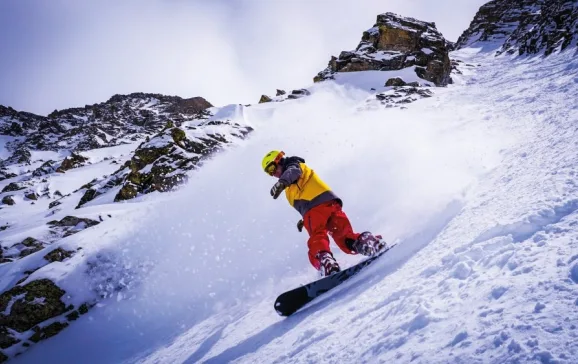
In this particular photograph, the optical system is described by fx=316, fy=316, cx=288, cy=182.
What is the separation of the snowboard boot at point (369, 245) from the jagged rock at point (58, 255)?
21.6 feet

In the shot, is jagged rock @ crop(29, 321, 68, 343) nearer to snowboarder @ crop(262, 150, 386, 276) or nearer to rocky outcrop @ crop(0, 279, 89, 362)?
A: rocky outcrop @ crop(0, 279, 89, 362)

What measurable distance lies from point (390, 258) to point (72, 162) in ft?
164

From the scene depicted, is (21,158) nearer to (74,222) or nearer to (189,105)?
(189,105)

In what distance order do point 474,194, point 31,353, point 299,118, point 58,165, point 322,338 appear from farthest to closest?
point 58,165, point 299,118, point 31,353, point 474,194, point 322,338

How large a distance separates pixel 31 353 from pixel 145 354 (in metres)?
2.82

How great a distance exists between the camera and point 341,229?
175 inches

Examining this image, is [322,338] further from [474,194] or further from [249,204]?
[249,204]

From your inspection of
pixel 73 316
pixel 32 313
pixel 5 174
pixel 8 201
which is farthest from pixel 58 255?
pixel 5 174

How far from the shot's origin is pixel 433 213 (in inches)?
173

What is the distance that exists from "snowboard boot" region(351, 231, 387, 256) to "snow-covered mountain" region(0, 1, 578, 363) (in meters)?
0.25

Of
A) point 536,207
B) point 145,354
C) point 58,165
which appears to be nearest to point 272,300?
point 145,354

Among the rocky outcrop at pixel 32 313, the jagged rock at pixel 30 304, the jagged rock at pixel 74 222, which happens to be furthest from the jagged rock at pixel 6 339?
the jagged rock at pixel 74 222

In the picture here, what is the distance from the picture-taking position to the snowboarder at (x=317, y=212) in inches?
161

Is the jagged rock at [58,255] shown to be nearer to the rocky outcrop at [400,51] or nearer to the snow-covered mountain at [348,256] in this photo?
the snow-covered mountain at [348,256]
